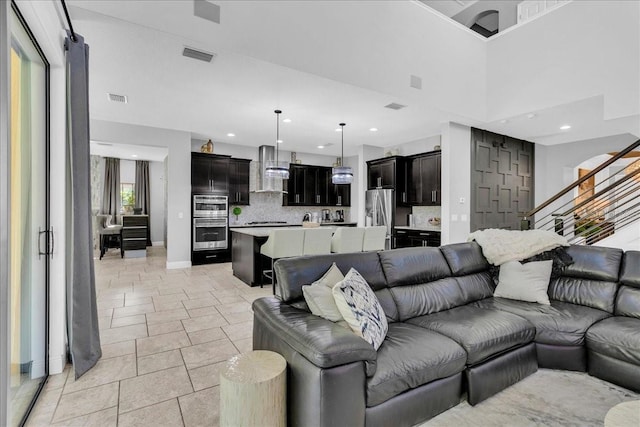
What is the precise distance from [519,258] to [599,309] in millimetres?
683

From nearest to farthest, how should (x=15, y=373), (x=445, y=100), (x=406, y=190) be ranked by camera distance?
(x=15, y=373) → (x=445, y=100) → (x=406, y=190)

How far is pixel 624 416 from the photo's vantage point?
1280 mm

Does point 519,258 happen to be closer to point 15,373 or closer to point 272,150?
point 15,373

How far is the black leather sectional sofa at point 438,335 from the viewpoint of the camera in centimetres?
157

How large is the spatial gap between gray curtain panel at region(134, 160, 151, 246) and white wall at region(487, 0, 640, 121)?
932cm

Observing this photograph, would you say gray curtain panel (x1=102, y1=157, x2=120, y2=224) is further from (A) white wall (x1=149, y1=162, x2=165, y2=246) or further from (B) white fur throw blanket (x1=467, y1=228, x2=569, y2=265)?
(B) white fur throw blanket (x1=467, y1=228, x2=569, y2=265)

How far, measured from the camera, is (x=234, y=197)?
7.58 meters

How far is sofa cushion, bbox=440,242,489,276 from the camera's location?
2.92 m

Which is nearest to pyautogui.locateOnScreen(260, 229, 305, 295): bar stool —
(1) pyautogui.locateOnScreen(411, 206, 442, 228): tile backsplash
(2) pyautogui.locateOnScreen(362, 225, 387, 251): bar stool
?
(2) pyautogui.locateOnScreen(362, 225, 387, 251): bar stool

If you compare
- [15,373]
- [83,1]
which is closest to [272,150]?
[83,1]

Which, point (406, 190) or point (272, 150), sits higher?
point (272, 150)

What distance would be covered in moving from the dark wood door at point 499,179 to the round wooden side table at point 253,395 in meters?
5.31

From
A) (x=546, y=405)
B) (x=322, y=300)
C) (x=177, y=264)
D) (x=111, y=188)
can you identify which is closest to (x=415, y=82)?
(x=322, y=300)

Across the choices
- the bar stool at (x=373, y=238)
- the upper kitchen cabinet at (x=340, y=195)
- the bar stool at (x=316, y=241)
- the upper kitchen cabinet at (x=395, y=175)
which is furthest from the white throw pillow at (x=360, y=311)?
the upper kitchen cabinet at (x=340, y=195)
